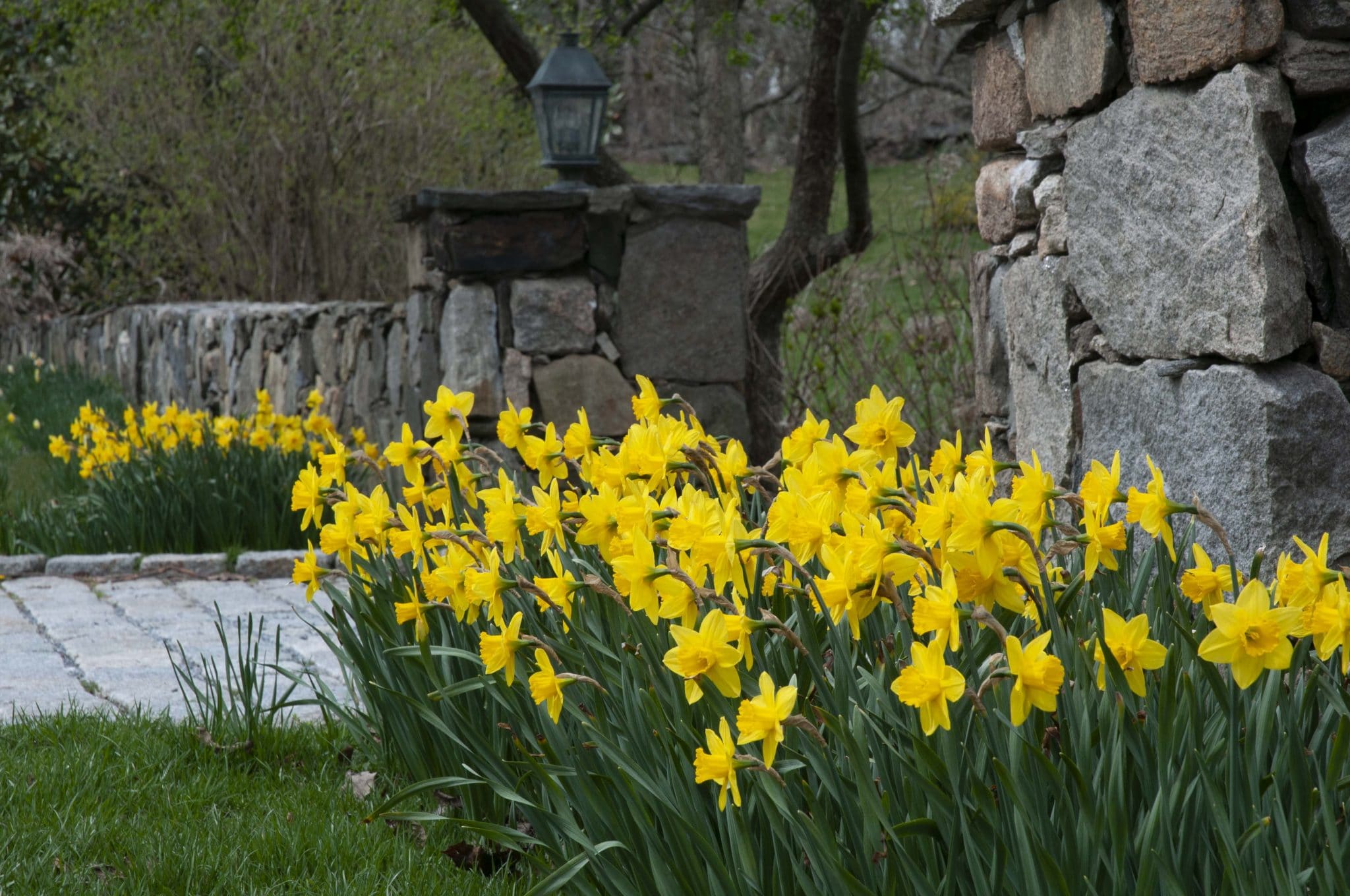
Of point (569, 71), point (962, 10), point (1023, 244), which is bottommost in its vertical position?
point (1023, 244)

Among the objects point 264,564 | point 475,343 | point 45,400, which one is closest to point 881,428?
point 475,343

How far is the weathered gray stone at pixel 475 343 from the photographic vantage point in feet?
17.3

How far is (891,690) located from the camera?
1.73m

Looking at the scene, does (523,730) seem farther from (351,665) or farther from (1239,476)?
(1239,476)

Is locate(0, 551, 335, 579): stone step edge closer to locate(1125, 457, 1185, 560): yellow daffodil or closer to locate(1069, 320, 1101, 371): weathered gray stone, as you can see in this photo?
locate(1069, 320, 1101, 371): weathered gray stone

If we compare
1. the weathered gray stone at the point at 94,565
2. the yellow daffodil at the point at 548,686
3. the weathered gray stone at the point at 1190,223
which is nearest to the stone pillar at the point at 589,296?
the weathered gray stone at the point at 94,565

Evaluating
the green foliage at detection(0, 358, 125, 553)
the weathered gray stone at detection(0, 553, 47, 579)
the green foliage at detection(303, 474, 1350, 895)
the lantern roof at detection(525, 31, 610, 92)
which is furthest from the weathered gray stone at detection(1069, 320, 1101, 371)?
the green foliage at detection(0, 358, 125, 553)

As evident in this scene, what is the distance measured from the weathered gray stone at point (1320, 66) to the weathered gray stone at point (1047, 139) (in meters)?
0.56

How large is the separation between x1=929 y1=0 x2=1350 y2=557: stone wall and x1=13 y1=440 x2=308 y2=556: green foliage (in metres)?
3.64

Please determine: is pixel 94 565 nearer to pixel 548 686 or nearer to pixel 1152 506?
pixel 548 686

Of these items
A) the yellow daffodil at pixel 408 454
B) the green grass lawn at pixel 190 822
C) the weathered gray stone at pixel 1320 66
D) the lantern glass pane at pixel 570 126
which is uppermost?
the lantern glass pane at pixel 570 126

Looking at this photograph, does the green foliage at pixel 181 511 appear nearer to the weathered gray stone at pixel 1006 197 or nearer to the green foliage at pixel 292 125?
the weathered gray stone at pixel 1006 197

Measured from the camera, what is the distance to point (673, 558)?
6.29ft

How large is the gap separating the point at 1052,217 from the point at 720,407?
2754 millimetres
